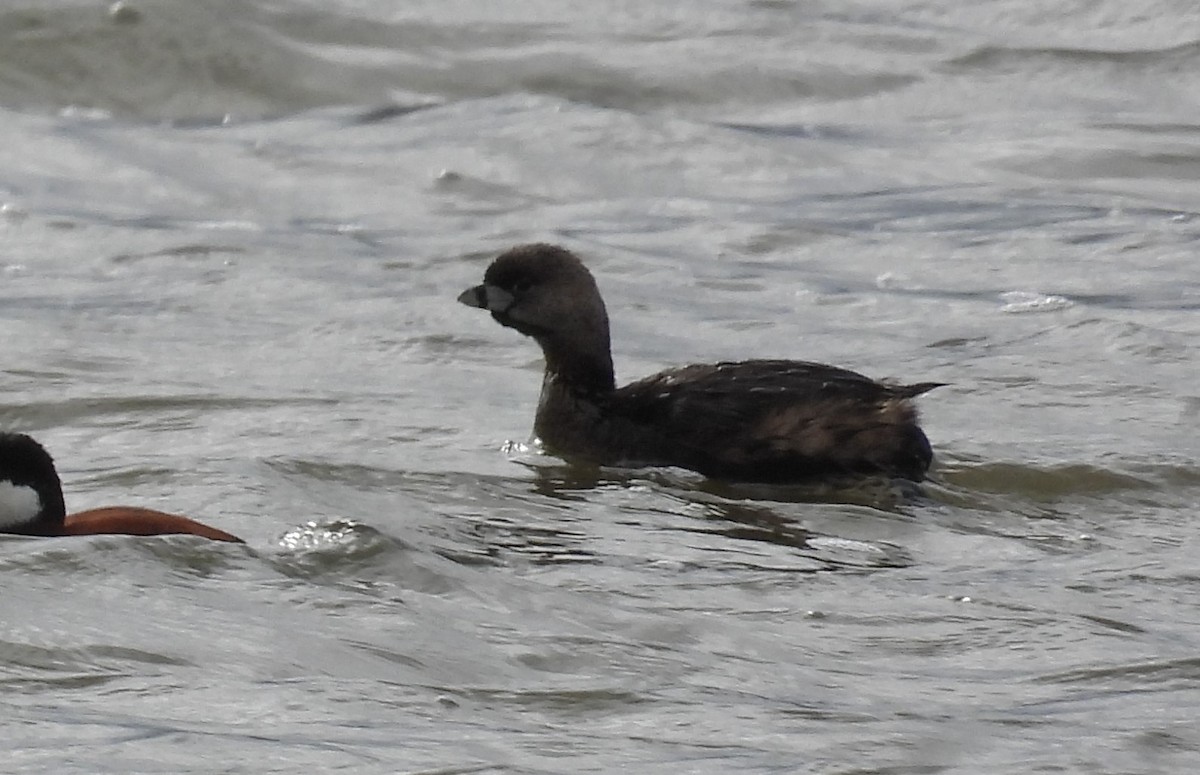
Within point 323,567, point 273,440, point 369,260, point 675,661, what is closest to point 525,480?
point 273,440

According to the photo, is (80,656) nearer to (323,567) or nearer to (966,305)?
(323,567)

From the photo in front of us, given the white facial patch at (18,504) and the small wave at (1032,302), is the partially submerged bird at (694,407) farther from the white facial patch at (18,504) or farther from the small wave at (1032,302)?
the small wave at (1032,302)

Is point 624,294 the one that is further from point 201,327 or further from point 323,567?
point 323,567

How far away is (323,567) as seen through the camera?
6324 millimetres

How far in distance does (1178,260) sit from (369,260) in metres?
3.79

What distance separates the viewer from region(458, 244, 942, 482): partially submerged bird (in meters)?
7.97

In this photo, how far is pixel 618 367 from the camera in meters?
10.2

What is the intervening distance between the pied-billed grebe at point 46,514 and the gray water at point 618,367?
0.25 ft

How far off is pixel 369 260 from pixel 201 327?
5.83ft

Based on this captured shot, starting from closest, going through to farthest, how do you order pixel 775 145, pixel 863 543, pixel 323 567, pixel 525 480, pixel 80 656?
pixel 80 656 < pixel 323 567 < pixel 863 543 < pixel 525 480 < pixel 775 145

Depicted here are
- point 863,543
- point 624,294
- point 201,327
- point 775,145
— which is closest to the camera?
point 863,543

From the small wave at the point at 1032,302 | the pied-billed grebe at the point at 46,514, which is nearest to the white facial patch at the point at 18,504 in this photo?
the pied-billed grebe at the point at 46,514

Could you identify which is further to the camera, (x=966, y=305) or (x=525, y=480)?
(x=966, y=305)

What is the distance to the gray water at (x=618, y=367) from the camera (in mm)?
5289
